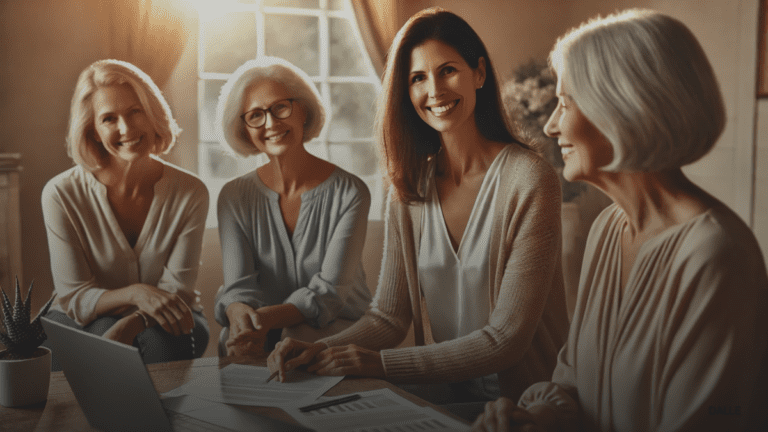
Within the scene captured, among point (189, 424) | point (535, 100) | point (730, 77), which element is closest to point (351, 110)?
point (535, 100)

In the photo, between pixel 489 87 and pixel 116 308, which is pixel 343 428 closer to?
pixel 489 87

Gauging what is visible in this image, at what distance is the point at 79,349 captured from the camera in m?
0.91

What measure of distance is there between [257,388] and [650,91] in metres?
0.74

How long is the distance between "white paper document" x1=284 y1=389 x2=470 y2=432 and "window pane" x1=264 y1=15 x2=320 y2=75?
2252 mm

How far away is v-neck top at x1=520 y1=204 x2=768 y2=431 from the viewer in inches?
27.5

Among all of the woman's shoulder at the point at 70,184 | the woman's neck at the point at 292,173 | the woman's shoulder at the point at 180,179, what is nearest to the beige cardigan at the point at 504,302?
the woman's neck at the point at 292,173

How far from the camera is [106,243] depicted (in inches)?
66.4

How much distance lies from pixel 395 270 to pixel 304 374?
358 millimetres

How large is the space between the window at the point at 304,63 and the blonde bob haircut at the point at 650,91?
2.27 metres

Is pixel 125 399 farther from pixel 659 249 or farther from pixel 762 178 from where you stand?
pixel 762 178

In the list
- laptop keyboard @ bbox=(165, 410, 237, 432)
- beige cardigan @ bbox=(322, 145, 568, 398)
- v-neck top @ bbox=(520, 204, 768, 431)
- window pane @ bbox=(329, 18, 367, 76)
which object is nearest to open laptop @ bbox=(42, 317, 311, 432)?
laptop keyboard @ bbox=(165, 410, 237, 432)

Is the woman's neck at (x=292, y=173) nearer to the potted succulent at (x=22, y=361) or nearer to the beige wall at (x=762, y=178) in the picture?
the potted succulent at (x=22, y=361)

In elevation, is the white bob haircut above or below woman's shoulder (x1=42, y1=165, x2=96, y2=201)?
above

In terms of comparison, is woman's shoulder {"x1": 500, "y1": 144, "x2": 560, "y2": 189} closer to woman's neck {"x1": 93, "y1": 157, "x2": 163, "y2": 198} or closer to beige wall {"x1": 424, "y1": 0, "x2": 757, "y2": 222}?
beige wall {"x1": 424, "y1": 0, "x2": 757, "y2": 222}
